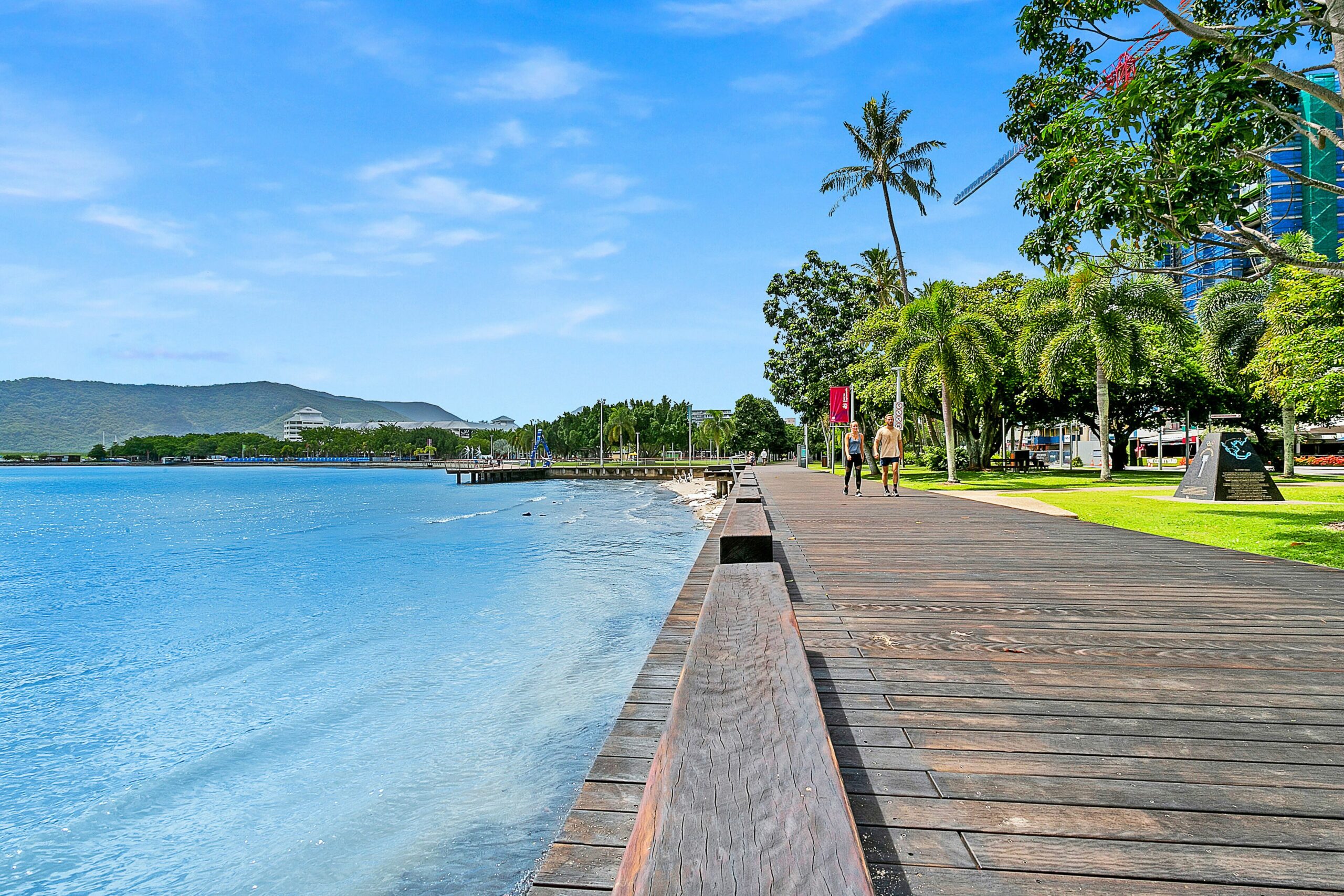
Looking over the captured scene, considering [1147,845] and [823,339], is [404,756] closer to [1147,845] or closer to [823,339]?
[1147,845]

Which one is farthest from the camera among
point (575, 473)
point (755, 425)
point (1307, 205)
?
point (755, 425)

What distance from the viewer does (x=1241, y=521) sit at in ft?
40.2

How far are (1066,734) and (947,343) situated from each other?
27.8 metres

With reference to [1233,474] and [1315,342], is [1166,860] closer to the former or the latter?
[1315,342]

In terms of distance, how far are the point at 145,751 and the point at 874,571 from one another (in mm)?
7653

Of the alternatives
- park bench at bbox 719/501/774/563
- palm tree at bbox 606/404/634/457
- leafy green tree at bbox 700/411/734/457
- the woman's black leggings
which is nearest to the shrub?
the woman's black leggings

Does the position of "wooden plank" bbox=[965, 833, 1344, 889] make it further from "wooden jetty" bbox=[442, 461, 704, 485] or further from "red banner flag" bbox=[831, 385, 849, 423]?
"wooden jetty" bbox=[442, 461, 704, 485]

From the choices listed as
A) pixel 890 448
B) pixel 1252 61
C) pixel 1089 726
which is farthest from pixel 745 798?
pixel 890 448

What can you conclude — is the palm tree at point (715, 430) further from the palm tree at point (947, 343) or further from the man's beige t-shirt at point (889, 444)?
the man's beige t-shirt at point (889, 444)

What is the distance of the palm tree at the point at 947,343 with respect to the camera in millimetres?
28562

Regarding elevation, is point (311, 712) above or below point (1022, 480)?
below

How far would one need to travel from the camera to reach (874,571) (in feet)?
22.2

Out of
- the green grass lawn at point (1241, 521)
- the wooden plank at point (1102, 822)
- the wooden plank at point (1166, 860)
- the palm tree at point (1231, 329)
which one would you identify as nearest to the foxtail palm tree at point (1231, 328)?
the palm tree at point (1231, 329)

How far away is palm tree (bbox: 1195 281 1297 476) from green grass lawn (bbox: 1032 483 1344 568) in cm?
2031
